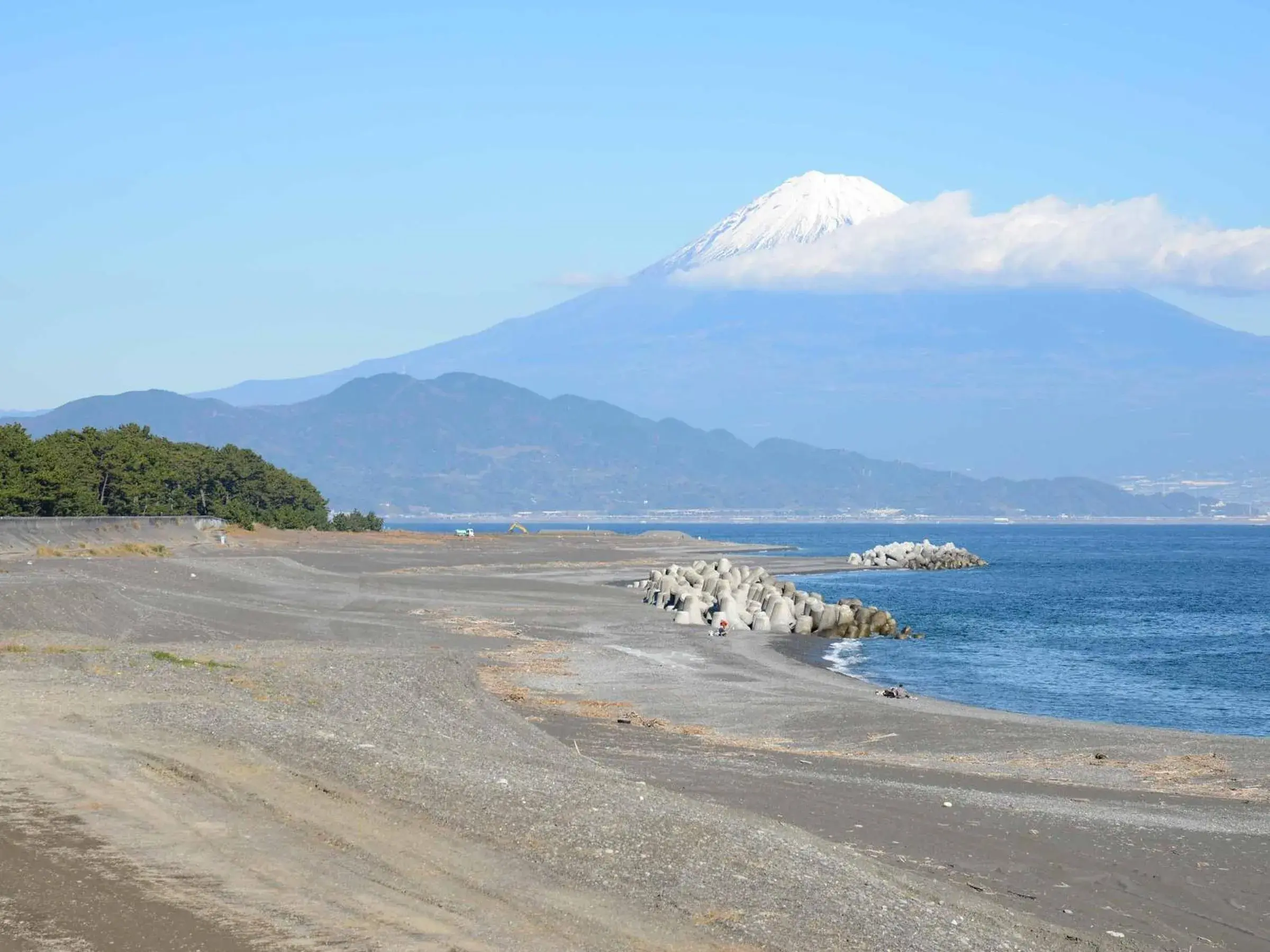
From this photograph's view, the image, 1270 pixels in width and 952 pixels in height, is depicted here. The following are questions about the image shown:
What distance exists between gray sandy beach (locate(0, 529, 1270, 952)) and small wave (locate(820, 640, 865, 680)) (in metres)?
6.51

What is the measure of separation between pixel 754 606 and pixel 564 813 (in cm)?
4124

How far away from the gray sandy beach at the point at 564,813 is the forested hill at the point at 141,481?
44.1 m

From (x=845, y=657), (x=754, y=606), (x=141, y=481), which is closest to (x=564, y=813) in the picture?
(x=845, y=657)

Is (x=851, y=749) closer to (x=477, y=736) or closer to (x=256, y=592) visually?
(x=477, y=736)

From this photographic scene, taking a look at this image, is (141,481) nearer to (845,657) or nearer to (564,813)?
(845,657)

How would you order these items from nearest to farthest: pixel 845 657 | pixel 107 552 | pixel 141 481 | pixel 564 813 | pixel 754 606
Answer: pixel 564 813 → pixel 845 657 → pixel 754 606 → pixel 107 552 → pixel 141 481

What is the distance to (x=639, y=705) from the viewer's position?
2727 cm

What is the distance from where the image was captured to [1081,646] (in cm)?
4784

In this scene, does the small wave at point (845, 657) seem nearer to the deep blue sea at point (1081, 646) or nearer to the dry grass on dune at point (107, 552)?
the deep blue sea at point (1081, 646)

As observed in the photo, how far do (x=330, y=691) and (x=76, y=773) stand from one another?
319 inches

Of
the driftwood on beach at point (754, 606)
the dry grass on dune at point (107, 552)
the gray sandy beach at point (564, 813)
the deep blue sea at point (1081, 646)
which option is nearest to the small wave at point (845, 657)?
the deep blue sea at point (1081, 646)

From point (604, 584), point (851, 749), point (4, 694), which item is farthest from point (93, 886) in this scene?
point (604, 584)

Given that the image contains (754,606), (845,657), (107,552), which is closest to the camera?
(845,657)

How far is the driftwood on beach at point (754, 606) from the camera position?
163 feet
